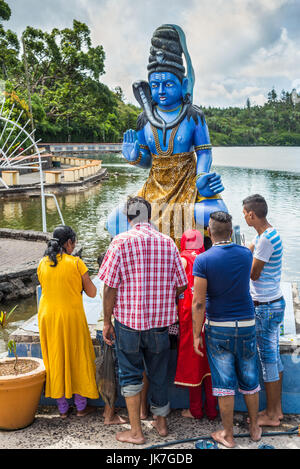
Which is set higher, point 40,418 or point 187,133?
point 187,133

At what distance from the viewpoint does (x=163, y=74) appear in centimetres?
446

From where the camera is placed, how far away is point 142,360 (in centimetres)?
285

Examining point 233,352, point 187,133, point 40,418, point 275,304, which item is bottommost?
point 40,418

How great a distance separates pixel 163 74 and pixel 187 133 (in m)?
0.66

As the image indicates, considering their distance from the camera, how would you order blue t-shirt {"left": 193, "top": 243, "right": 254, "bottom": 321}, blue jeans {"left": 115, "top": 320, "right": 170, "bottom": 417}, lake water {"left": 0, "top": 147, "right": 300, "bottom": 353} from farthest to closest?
lake water {"left": 0, "top": 147, "right": 300, "bottom": 353} < blue jeans {"left": 115, "top": 320, "right": 170, "bottom": 417} < blue t-shirt {"left": 193, "top": 243, "right": 254, "bottom": 321}

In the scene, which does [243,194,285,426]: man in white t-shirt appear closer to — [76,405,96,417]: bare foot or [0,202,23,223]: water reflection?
[76,405,96,417]: bare foot

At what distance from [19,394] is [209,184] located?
2560 millimetres

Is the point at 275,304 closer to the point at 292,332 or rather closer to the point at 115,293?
the point at 292,332

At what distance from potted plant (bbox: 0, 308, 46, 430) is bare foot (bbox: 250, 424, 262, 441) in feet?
4.90

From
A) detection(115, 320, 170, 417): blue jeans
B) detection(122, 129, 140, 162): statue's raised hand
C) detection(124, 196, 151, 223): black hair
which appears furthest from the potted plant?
detection(122, 129, 140, 162): statue's raised hand

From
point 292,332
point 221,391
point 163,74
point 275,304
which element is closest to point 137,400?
point 221,391

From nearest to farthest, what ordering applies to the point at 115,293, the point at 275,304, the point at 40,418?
the point at 115,293 → the point at 275,304 → the point at 40,418

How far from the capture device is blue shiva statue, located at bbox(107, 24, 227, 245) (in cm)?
441
